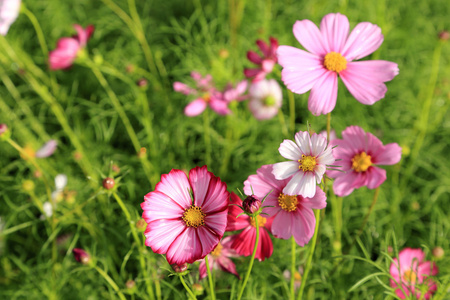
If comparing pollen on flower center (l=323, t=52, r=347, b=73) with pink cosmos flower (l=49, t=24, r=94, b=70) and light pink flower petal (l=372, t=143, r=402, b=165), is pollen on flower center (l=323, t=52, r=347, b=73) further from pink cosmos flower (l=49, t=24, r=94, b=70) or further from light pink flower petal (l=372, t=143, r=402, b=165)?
pink cosmos flower (l=49, t=24, r=94, b=70)

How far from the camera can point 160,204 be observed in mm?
628

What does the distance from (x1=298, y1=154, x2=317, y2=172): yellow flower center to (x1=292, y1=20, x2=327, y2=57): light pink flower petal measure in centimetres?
25

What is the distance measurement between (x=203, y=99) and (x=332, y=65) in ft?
2.00

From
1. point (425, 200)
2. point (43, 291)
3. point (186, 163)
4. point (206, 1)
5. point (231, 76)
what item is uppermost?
point (206, 1)

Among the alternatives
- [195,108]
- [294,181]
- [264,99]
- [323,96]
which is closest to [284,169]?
[294,181]

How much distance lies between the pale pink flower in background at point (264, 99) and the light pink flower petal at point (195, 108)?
0.67 ft

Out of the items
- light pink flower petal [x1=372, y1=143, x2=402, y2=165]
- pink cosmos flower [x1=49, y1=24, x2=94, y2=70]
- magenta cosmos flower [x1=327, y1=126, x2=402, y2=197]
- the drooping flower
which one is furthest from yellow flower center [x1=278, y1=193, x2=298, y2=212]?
pink cosmos flower [x1=49, y1=24, x2=94, y2=70]

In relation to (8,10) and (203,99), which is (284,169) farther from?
(8,10)

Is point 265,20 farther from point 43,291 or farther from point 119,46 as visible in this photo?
point 43,291

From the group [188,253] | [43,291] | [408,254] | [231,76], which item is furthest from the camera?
[231,76]

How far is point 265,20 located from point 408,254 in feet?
3.45

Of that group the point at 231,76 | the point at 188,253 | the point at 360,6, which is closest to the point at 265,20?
the point at 231,76

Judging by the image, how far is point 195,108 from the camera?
1203mm

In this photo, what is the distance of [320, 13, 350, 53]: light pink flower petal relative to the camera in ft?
2.40
